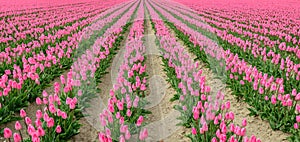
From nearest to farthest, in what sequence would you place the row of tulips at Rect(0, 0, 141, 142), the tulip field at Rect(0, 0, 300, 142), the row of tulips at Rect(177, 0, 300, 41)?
the row of tulips at Rect(0, 0, 141, 142) < the tulip field at Rect(0, 0, 300, 142) < the row of tulips at Rect(177, 0, 300, 41)

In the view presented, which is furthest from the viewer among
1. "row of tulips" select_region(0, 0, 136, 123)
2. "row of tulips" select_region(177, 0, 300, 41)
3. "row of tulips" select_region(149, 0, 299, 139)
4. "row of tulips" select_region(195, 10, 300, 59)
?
"row of tulips" select_region(177, 0, 300, 41)

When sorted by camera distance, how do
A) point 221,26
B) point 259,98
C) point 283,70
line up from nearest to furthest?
point 259,98 < point 283,70 < point 221,26

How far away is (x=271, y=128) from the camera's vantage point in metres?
5.31

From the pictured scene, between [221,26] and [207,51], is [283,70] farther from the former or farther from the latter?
[221,26]

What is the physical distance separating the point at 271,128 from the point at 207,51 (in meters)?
4.54

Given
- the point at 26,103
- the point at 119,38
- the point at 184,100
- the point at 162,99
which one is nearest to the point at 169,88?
the point at 162,99

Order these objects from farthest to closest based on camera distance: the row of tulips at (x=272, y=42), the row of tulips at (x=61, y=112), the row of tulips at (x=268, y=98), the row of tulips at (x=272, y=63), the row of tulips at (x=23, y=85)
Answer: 1. the row of tulips at (x=272, y=42)
2. the row of tulips at (x=272, y=63)
3. the row of tulips at (x=23, y=85)
4. the row of tulips at (x=268, y=98)
5. the row of tulips at (x=61, y=112)

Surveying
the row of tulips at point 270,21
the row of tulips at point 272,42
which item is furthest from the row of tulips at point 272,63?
the row of tulips at point 270,21

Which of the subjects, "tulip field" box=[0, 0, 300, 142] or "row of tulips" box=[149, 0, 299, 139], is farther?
"row of tulips" box=[149, 0, 299, 139]

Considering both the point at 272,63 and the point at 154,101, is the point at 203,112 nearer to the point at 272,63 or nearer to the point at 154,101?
the point at 154,101

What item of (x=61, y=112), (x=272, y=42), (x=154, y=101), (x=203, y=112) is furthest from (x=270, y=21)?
(x=61, y=112)

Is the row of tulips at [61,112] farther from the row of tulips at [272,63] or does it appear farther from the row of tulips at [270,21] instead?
the row of tulips at [270,21]

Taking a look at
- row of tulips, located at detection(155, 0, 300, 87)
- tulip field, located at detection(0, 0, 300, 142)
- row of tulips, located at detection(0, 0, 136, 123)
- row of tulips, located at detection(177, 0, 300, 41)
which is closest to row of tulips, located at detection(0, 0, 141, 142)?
tulip field, located at detection(0, 0, 300, 142)

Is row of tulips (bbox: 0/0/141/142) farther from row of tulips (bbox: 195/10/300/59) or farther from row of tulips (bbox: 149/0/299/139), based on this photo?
row of tulips (bbox: 195/10/300/59)
